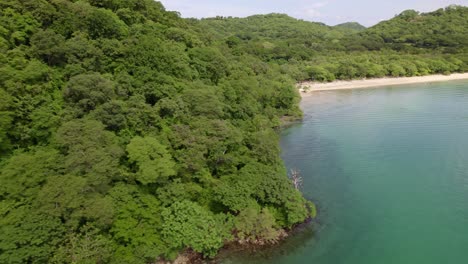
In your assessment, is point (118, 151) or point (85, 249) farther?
point (118, 151)

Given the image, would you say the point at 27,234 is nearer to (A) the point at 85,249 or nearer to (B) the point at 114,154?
(A) the point at 85,249

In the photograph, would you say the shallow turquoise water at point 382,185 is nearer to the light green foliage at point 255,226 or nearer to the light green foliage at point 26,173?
the light green foliage at point 255,226

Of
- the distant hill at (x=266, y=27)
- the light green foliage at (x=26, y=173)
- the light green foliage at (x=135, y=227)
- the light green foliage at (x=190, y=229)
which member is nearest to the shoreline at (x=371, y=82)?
the distant hill at (x=266, y=27)

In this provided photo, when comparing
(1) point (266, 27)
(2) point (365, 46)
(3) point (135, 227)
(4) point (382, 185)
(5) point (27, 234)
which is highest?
(1) point (266, 27)

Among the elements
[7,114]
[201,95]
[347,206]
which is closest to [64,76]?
[7,114]

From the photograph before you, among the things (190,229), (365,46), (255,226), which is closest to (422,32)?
(365,46)

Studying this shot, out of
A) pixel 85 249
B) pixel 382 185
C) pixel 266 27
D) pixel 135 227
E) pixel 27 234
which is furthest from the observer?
pixel 266 27

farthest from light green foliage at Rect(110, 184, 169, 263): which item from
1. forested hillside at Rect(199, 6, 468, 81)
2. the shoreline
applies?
the shoreline

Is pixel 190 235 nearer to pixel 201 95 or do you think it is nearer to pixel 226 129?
pixel 226 129

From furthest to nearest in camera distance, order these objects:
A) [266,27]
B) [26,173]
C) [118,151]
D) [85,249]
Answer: [266,27], [118,151], [26,173], [85,249]
